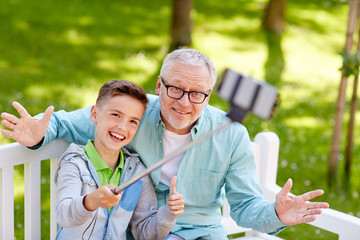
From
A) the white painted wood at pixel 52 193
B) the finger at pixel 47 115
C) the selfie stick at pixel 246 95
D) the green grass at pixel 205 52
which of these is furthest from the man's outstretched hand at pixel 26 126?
the green grass at pixel 205 52

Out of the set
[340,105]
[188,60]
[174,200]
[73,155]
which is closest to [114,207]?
[73,155]

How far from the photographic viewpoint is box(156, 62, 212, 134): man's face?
8.55 feet

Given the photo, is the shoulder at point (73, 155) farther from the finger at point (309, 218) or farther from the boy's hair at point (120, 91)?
the finger at point (309, 218)

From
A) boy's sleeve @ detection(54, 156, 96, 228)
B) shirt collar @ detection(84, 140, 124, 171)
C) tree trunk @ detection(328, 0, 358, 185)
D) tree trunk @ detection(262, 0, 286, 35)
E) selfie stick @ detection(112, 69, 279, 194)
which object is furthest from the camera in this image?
tree trunk @ detection(262, 0, 286, 35)

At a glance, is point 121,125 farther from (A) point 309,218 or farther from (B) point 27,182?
(A) point 309,218

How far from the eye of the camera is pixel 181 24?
823cm

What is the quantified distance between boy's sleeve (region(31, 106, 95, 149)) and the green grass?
1.99 m

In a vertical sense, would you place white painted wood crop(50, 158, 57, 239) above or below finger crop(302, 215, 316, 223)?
below

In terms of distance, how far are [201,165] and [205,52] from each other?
238 inches

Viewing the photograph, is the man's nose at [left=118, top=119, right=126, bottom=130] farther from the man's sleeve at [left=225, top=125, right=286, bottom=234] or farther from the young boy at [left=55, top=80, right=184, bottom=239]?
the man's sleeve at [left=225, top=125, right=286, bottom=234]

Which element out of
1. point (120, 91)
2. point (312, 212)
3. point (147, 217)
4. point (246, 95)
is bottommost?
point (147, 217)

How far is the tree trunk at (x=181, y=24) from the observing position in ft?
26.4

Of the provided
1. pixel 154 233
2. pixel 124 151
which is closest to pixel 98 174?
pixel 124 151

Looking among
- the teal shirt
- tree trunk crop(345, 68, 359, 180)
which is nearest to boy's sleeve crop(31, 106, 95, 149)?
the teal shirt
